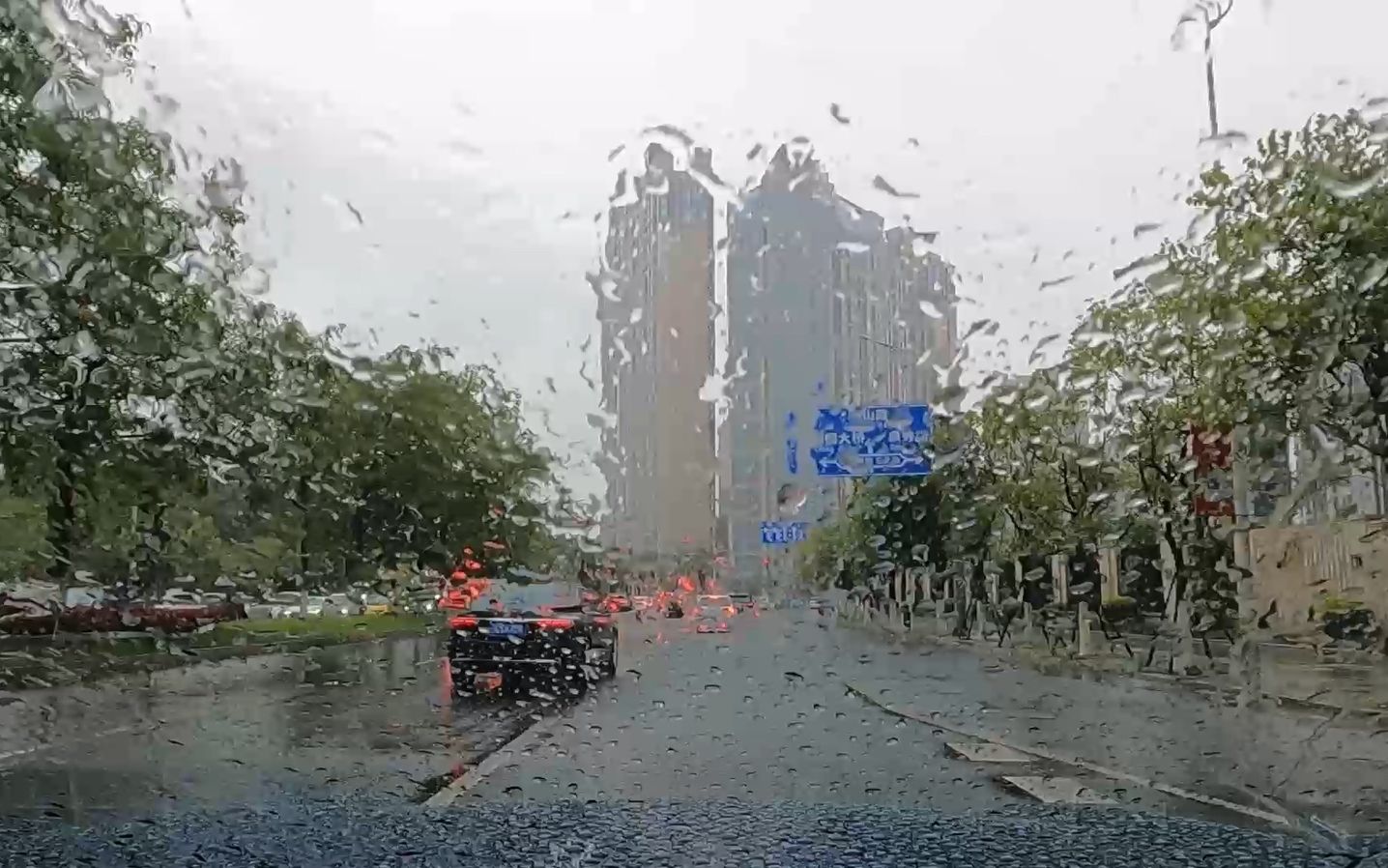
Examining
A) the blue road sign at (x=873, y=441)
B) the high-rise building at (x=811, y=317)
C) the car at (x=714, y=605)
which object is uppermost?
the high-rise building at (x=811, y=317)

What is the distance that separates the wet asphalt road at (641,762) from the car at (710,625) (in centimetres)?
546

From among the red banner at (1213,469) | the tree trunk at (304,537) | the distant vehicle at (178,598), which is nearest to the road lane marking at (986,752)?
the red banner at (1213,469)

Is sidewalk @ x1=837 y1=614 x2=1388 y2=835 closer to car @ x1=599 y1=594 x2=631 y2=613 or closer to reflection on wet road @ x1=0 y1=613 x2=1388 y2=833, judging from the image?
reflection on wet road @ x1=0 y1=613 x2=1388 y2=833

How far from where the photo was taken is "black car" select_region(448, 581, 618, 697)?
12.4 metres

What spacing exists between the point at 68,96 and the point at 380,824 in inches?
290

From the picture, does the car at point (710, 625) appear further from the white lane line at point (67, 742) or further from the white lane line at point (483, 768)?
the white lane line at point (67, 742)

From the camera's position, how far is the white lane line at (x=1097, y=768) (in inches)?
260

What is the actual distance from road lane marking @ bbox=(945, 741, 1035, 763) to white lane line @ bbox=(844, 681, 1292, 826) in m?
0.09

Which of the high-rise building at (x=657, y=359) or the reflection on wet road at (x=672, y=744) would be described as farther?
the high-rise building at (x=657, y=359)

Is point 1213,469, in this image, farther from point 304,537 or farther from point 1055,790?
point 304,537

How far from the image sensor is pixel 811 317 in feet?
49.2

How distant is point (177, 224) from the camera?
38.9 feet

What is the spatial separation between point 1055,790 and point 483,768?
318cm

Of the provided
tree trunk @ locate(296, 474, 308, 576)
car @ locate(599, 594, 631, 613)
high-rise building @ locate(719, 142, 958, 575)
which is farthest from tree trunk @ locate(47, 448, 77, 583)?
high-rise building @ locate(719, 142, 958, 575)
